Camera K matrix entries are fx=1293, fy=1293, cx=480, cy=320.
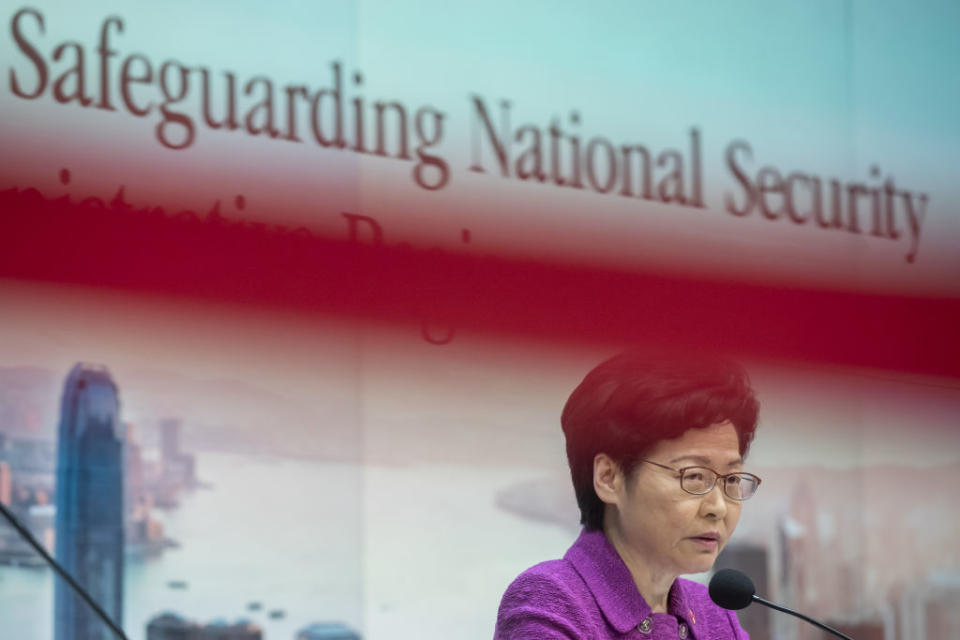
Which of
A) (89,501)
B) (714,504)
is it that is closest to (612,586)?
(714,504)

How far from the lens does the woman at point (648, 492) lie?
1454mm

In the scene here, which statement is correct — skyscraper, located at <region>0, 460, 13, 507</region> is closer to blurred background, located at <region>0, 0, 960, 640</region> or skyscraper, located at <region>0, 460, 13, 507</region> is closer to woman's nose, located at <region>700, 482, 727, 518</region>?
blurred background, located at <region>0, 0, 960, 640</region>

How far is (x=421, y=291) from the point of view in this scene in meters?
2.95

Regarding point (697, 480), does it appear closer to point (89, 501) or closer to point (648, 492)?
point (648, 492)

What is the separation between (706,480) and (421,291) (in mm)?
1544

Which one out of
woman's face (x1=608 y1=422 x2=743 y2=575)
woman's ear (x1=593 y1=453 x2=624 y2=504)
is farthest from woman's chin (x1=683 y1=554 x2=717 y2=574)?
woman's ear (x1=593 y1=453 x2=624 y2=504)

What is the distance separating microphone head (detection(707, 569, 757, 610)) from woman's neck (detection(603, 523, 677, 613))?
0.18ft

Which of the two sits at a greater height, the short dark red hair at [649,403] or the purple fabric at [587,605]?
the short dark red hair at [649,403]

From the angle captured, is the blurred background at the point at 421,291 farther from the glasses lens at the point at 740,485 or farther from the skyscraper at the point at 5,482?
the glasses lens at the point at 740,485

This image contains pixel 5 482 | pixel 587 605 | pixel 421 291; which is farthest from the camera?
pixel 421 291

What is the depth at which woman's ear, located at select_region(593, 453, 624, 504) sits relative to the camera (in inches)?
59.2

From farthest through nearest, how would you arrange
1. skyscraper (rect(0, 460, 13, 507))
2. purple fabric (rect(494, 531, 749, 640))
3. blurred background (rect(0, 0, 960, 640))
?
1. blurred background (rect(0, 0, 960, 640))
2. skyscraper (rect(0, 460, 13, 507))
3. purple fabric (rect(494, 531, 749, 640))

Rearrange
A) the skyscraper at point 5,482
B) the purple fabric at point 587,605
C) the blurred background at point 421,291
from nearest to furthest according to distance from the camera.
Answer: the purple fabric at point 587,605 → the skyscraper at point 5,482 → the blurred background at point 421,291

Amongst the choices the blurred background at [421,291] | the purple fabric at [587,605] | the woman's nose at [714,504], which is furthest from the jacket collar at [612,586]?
the blurred background at [421,291]
